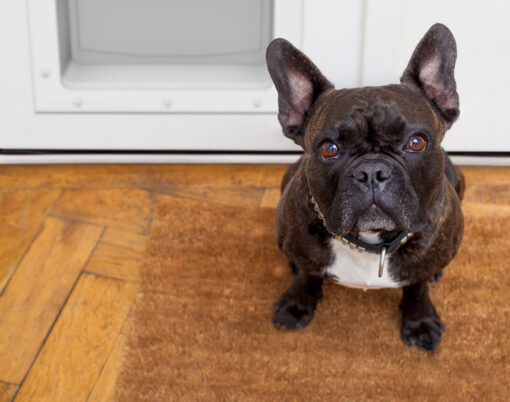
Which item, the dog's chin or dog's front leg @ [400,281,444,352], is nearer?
the dog's chin

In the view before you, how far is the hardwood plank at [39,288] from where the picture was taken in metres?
1.41

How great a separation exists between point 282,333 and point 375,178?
516 mm

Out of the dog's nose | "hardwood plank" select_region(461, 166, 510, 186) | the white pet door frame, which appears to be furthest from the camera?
"hardwood plank" select_region(461, 166, 510, 186)

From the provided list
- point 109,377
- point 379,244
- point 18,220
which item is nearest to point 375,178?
point 379,244

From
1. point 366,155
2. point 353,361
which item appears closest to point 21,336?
point 353,361

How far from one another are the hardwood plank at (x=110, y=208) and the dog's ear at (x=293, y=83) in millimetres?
619

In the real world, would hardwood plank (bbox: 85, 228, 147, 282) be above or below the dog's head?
below

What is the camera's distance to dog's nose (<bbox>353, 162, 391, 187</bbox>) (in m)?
1.05

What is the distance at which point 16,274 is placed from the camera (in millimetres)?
1598

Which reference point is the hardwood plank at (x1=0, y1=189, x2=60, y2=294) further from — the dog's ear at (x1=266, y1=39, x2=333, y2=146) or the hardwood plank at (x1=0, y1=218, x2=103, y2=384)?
the dog's ear at (x1=266, y1=39, x2=333, y2=146)

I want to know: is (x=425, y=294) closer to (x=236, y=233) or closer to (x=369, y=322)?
(x=369, y=322)

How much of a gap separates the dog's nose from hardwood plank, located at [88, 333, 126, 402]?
65 centimetres

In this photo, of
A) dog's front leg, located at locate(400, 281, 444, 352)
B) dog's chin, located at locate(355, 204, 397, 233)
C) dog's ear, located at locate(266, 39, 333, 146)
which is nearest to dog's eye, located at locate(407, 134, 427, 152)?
dog's chin, located at locate(355, 204, 397, 233)

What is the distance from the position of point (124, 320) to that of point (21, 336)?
216 millimetres
